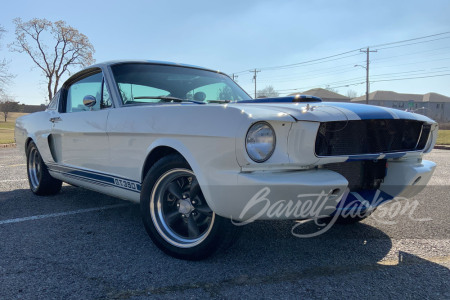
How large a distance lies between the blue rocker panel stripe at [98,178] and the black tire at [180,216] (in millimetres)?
273

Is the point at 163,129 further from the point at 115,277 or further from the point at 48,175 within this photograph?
the point at 48,175

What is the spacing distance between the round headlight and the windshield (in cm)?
131

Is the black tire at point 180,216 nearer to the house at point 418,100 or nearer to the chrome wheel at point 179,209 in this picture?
the chrome wheel at point 179,209

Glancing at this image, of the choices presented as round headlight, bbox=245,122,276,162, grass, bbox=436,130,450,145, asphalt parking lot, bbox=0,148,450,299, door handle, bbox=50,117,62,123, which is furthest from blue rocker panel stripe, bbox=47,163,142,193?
grass, bbox=436,130,450,145

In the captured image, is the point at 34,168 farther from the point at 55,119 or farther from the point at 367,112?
the point at 367,112

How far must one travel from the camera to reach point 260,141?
2084mm

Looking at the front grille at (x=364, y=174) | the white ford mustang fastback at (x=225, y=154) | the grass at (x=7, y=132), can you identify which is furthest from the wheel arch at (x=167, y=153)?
the grass at (x=7, y=132)

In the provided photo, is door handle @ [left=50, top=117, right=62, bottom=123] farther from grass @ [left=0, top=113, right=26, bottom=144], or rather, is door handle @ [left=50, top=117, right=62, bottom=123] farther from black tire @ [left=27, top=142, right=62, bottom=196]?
grass @ [left=0, top=113, right=26, bottom=144]

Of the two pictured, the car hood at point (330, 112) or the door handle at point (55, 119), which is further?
the door handle at point (55, 119)

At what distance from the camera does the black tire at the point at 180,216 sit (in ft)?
7.61

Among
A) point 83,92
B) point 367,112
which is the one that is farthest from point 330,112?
point 83,92

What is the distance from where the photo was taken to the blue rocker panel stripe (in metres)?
2.90

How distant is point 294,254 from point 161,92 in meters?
1.91

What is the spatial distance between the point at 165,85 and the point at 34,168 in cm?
274
